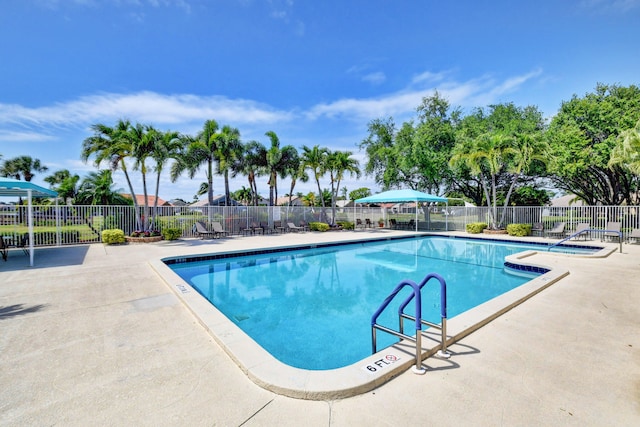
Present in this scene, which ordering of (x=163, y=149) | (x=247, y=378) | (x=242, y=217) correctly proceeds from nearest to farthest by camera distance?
1. (x=247, y=378)
2. (x=163, y=149)
3. (x=242, y=217)

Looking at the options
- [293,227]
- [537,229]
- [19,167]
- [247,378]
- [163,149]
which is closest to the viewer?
[247,378]

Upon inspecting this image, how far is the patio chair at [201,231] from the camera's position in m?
14.8

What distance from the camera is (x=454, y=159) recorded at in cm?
1859

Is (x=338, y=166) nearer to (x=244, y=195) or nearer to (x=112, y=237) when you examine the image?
(x=112, y=237)

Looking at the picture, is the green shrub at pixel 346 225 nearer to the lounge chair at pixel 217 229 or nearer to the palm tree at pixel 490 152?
the palm tree at pixel 490 152

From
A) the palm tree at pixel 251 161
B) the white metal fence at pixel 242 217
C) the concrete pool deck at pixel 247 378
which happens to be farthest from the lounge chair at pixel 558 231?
the palm tree at pixel 251 161

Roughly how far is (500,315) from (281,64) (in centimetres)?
1390

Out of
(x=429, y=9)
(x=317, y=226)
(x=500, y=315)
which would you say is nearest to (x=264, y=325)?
(x=500, y=315)

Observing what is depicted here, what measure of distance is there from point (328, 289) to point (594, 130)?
64.5ft

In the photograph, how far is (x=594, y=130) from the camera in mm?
16906

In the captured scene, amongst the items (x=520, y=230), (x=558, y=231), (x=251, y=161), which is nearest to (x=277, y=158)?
(x=251, y=161)

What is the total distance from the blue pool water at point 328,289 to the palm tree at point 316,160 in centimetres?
882

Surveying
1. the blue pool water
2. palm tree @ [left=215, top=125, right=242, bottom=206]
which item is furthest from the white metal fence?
the blue pool water

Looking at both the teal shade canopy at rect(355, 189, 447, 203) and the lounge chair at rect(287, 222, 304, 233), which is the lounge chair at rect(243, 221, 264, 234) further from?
the teal shade canopy at rect(355, 189, 447, 203)
